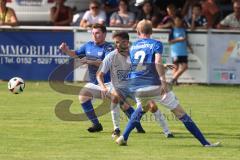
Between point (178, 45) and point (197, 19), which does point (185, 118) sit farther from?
point (197, 19)

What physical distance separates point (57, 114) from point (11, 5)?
920 cm

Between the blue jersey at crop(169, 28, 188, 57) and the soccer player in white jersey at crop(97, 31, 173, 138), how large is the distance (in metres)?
7.25

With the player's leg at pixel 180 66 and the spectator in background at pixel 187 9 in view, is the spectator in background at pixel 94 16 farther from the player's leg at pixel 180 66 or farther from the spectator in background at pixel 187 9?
the player's leg at pixel 180 66

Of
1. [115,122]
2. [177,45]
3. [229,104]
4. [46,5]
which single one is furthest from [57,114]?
[46,5]

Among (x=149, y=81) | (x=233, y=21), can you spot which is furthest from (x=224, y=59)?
(x=149, y=81)

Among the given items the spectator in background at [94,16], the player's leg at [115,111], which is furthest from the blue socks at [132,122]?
the spectator in background at [94,16]

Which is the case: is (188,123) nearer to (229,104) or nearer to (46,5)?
(229,104)

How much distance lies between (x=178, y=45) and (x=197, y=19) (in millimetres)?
1112

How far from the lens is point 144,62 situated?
41.4 ft

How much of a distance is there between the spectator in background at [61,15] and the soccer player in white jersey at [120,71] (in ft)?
30.7

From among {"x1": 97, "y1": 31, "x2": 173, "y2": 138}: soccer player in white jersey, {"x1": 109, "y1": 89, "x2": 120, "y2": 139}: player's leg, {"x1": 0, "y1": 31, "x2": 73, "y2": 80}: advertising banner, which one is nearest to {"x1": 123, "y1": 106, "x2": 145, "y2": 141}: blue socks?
{"x1": 97, "y1": 31, "x2": 173, "y2": 138}: soccer player in white jersey

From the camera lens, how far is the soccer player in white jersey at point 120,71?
13.2 metres

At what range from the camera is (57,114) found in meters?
16.4

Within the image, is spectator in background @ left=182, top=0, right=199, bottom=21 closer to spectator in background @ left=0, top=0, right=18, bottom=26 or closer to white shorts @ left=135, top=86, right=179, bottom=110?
spectator in background @ left=0, top=0, right=18, bottom=26
